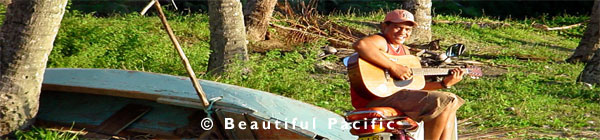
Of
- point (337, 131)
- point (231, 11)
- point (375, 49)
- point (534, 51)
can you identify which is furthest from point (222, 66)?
point (534, 51)

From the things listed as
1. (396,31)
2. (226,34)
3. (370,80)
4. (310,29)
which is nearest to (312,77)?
(226,34)

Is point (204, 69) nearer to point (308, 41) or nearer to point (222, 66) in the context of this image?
point (222, 66)

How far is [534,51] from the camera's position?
15.2 metres

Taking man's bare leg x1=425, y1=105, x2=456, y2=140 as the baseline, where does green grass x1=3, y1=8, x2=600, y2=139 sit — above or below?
below

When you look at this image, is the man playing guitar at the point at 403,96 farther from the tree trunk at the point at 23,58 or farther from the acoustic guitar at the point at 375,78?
the tree trunk at the point at 23,58

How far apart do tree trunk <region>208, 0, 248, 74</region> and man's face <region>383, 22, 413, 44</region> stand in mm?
4467

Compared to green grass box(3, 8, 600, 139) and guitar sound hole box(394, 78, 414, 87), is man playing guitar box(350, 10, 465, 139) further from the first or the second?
green grass box(3, 8, 600, 139)

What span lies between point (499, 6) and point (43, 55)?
626 inches

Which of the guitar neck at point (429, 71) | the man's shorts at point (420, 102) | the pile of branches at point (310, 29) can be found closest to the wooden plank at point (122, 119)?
the man's shorts at point (420, 102)

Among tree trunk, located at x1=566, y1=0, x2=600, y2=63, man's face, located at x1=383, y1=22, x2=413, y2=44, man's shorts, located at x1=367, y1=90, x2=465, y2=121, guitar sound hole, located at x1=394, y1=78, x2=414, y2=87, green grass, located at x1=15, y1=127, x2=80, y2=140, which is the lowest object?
tree trunk, located at x1=566, y1=0, x2=600, y2=63

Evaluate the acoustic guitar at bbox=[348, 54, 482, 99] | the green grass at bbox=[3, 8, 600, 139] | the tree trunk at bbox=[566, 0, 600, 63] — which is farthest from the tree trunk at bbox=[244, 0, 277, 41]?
the acoustic guitar at bbox=[348, 54, 482, 99]

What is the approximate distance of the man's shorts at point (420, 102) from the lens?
572 centimetres

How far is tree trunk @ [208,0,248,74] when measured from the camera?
Result: 34.3 ft

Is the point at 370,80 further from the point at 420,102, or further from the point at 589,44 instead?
the point at 589,44
